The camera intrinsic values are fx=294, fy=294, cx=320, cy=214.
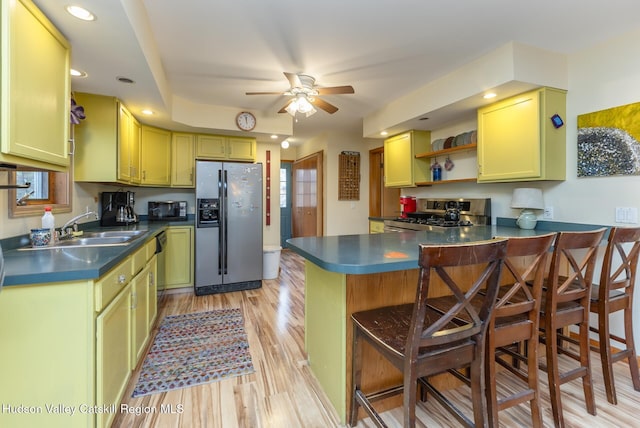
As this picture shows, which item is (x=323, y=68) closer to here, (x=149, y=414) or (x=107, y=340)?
(x=107, y=340)

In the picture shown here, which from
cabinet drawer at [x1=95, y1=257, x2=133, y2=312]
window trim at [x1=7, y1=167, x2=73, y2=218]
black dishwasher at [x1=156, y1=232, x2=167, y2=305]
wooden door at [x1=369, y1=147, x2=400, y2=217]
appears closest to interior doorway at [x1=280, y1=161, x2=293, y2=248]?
wooden door at [x1=369, y1=147, x2=400, y2=217]

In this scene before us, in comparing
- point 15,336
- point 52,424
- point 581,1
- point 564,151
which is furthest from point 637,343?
point 15,336

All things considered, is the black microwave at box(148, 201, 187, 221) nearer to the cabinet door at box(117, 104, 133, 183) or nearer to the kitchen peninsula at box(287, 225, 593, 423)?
the cabinet door at box(117, 104, 133, 183)

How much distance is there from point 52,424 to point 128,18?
1.91 metres

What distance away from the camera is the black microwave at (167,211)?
387 centimetres

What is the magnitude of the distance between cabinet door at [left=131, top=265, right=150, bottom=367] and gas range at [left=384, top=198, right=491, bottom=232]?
9.05ft

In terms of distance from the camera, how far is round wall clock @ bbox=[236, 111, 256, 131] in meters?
3.84

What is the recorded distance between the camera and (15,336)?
1.19m

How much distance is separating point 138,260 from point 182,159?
2.27 m

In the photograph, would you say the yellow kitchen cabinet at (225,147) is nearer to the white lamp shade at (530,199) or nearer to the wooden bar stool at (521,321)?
the white lamp shade at (530,199)

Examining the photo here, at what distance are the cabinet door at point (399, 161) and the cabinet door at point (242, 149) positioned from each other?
198 cm

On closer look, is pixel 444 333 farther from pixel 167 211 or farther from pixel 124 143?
pixel 167 211

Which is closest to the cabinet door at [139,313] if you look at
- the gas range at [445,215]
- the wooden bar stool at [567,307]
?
the wooden bar stool at [567,307]

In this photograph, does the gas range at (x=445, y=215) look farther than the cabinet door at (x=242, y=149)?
No
